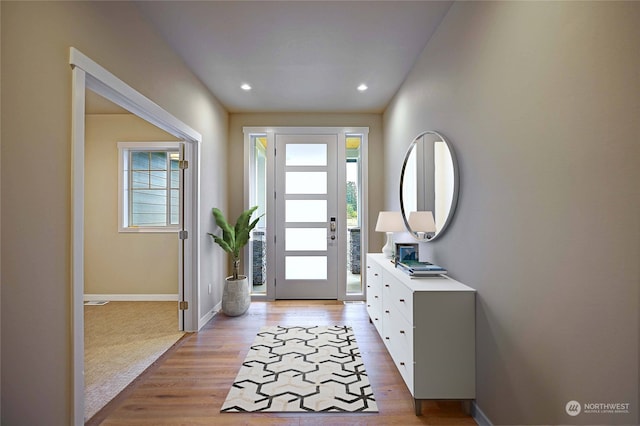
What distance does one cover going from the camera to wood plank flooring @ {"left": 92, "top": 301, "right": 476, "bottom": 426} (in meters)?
1.87

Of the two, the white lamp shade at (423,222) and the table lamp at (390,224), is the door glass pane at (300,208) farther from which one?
the white lamp shade at (423,222)

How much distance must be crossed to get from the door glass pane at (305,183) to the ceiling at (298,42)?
112 centimetres

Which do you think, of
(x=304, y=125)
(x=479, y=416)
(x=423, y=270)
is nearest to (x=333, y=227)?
(x=304, y=125)

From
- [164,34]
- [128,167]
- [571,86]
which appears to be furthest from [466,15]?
[128,167]

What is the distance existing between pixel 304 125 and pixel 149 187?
8.21 feet

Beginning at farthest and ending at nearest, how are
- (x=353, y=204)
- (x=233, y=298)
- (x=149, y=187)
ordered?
(x=353, y=204), (x=149, y=187), (x=233, y=298)

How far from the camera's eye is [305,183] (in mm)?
4508

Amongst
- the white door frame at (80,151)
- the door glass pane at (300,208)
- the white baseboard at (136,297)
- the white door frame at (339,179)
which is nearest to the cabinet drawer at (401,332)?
the white door frame at (80,151)

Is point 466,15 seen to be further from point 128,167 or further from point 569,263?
point 128,167

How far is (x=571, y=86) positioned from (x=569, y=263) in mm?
677

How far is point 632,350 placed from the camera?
968 millimetres

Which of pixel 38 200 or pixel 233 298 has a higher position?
pixel 38 200

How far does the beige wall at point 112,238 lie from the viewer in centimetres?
446

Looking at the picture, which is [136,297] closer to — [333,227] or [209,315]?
[209,315]
